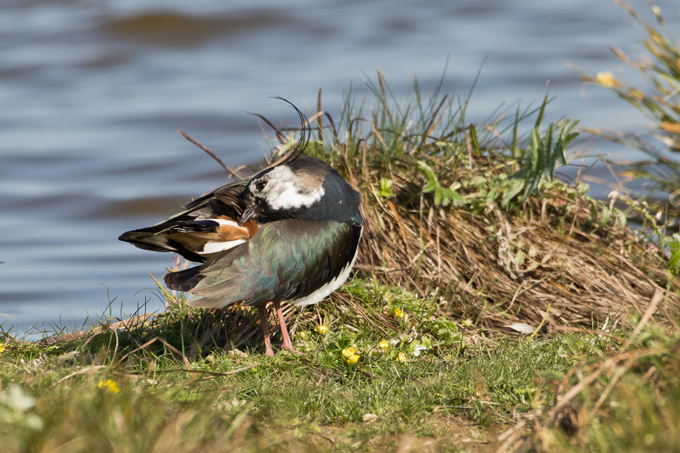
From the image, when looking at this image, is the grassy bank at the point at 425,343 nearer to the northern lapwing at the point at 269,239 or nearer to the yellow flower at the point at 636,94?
the northern lapwing at the point at 269,239

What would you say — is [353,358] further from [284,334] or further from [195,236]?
[195,236]

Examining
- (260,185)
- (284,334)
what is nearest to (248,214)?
(260,185)

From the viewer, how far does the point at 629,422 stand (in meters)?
1.99

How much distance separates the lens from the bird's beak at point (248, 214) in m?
3.51

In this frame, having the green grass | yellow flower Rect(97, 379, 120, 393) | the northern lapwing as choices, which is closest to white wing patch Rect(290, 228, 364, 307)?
the northern lapwing

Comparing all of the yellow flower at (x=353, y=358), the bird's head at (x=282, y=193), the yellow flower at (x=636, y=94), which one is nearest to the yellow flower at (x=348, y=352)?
the yellow flower at (x=353, y=358)

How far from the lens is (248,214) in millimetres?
3525

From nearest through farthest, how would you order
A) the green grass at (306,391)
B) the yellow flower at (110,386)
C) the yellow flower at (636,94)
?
1. the green grass at (306,391)
2. the yellow flower at (110,386)
3. the yellow flower at (636,94)

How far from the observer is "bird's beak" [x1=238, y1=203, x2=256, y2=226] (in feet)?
11.5

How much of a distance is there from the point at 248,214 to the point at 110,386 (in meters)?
1.37

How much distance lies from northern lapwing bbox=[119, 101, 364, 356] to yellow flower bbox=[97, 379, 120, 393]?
0.79 metres

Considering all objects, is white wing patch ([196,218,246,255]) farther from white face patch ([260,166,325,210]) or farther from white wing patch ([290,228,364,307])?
white wing patch ([290,228,364,307])

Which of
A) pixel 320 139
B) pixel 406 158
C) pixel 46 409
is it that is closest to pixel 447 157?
pixel 406 158

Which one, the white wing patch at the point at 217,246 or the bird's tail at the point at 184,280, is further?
the white wing patch at the point at 217,246
